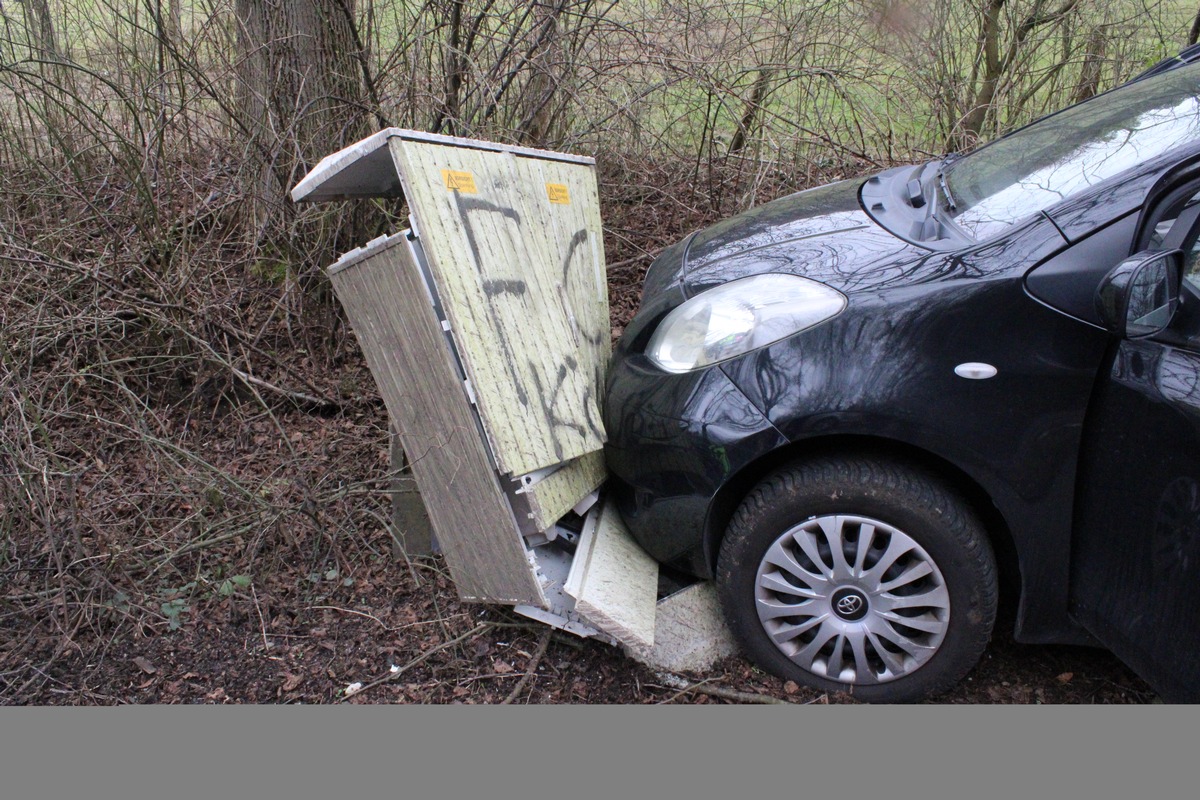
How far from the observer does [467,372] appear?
282 cm

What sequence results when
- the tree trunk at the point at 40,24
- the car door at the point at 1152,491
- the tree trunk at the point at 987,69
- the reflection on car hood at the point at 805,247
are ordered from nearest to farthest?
the car door at the point at 1152,491, the reflection on car hood at the point at 805,247, the tree trunk at the point at 40,24, the tree trunk at the point at 987,69

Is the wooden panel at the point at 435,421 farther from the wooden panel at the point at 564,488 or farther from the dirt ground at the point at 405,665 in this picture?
the dirt ground at the point at 405,665

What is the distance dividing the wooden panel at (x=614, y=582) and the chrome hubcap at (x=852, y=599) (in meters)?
0.41

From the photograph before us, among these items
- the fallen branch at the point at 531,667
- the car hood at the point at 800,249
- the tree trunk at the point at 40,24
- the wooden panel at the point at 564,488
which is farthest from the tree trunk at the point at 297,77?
the fallen branch at the point at 531,667

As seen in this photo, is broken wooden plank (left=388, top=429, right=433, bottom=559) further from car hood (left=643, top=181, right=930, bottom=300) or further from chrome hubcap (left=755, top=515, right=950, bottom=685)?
chrome hubcap (left=755, top=515, right=950, bottom=685)

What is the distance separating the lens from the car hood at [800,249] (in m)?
2.74

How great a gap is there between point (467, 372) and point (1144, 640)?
209 cm

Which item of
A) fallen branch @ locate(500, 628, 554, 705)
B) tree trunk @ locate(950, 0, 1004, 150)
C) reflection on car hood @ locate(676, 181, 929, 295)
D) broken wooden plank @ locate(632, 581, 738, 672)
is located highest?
tree trunk @ locate(950, 0, 1004, 150)

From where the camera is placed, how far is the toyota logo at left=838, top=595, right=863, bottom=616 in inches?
106

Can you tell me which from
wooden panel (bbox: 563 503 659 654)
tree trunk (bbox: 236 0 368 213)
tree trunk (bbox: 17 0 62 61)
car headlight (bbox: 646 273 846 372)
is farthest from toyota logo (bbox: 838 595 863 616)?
tree trunk (bbox: 17 0 62 61)

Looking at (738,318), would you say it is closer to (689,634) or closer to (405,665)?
(689,634)

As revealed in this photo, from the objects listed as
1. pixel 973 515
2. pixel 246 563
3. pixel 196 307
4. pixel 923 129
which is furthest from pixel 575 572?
pixel 923 129

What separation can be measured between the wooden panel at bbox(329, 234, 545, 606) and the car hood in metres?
0.95

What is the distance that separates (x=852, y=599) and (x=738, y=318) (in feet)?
3.19
